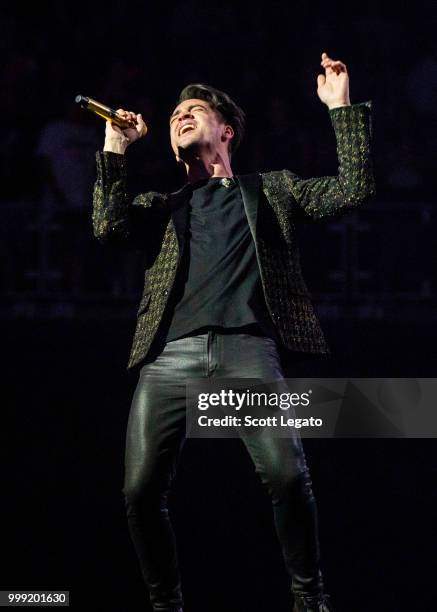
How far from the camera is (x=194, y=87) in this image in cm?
349

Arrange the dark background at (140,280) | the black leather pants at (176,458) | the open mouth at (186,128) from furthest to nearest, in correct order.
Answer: the dark background at (140,280) < the open mouth at (186,128) < the black leather pants at (176,458)

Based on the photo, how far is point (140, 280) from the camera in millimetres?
6262

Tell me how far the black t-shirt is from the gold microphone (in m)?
0.33

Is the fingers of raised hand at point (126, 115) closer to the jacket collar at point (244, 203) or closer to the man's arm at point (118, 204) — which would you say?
the man's arm at point (118, 204)

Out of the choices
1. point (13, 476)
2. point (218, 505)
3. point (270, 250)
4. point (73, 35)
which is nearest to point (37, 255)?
point (73, 35)

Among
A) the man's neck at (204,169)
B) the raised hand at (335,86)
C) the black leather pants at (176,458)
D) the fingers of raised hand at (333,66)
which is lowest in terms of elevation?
the black leather pants at (176,458)

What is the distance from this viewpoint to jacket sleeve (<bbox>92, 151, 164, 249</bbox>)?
10.3 feet

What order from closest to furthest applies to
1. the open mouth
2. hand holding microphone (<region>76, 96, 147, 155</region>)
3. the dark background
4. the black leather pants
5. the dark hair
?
1. the black leather pants
2. hand holding microphone (<region>76, 96, 147, 155</region>)
3. the open mouth
4. the dark hair
5. the dark background

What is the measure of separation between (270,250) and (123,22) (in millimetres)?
4845

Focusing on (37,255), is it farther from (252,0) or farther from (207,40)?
(252,0)

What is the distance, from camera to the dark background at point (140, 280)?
3688 mm

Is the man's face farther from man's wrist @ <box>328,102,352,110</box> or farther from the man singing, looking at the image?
man's wrist @ <box>328,102,352,110</box>

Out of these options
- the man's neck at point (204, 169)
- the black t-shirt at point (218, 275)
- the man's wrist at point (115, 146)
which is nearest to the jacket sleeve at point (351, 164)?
the black t-shirt at point (218, 275)

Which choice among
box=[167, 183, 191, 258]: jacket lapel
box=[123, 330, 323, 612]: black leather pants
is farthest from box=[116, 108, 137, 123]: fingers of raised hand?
box=[123, 330, 323, 612]: black leather pants
